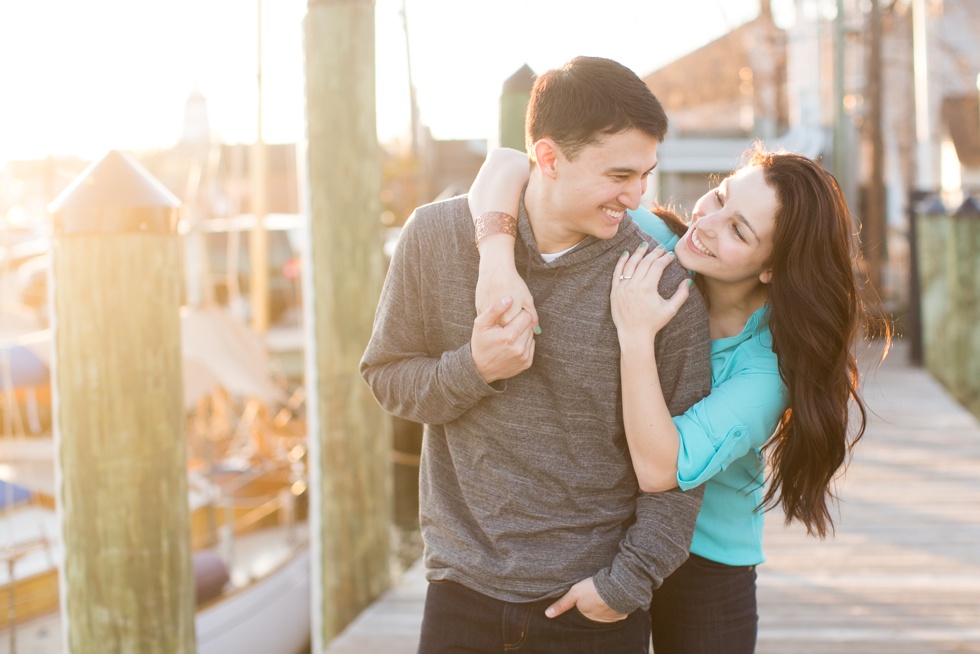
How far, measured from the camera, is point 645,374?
→ 1.89 meters

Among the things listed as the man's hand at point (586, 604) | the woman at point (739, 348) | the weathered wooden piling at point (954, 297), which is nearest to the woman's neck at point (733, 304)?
the woman at point (739, 348)

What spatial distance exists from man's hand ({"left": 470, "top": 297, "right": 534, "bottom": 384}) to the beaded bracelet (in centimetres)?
19

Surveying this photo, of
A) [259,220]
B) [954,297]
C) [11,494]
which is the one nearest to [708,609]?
[11,494]

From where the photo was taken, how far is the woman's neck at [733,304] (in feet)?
7.04

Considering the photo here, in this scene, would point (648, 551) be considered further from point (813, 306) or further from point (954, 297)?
point (954, 297)

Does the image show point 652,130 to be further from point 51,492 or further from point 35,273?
point 35,273

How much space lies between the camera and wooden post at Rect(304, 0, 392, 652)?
386cm

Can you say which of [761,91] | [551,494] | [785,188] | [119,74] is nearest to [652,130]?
[785,188]

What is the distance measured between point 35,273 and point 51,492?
11.7 ft

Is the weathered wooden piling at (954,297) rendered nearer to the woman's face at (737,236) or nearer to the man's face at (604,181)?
the woman's face at (737,236)

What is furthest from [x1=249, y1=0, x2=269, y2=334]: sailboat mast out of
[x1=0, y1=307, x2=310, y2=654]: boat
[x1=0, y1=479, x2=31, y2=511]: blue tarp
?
[x1=0, y1=479, x2=31, y2=511]: blue tarp

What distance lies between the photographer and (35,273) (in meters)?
9.05

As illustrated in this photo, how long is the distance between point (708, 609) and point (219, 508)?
5648mm

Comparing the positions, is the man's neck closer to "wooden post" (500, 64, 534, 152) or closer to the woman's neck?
the woman's neck
